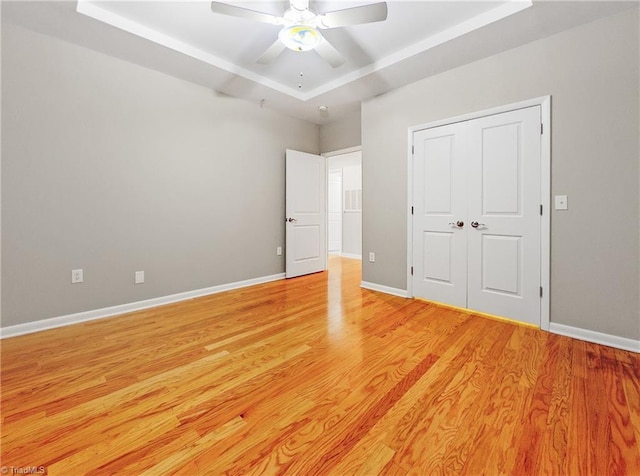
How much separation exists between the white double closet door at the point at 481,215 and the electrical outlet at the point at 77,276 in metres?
3.43

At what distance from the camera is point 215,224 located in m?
3.66

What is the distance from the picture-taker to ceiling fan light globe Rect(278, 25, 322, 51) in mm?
2094

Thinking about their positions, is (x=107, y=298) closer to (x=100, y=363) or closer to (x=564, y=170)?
(x=100, y=363)

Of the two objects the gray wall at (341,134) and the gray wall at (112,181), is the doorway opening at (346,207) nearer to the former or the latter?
the gray wall at (341,134)

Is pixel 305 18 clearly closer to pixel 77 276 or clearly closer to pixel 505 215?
pixel 505 215

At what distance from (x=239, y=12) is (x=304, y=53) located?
43.3 inches

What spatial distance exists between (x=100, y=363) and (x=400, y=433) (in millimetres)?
1978

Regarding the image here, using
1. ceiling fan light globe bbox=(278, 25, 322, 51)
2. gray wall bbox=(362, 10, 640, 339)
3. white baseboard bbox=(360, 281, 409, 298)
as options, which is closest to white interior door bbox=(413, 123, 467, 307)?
white baseboard bbox=(360, 281, 409, 298)

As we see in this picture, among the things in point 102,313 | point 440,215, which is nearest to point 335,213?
point 440,215

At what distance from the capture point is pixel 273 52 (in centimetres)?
243

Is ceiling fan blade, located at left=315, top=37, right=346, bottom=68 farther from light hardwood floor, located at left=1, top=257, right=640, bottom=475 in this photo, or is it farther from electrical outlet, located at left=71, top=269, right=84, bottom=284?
electrical outlet, located at left=71, top=269, right=84, bottom=284

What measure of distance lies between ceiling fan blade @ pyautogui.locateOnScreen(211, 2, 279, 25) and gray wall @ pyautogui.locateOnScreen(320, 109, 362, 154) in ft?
8.02

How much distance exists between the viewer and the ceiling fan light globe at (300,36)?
209 cm

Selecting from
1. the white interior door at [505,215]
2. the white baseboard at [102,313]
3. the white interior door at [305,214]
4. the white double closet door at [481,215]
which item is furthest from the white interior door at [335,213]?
the white interior door at [505,215]
